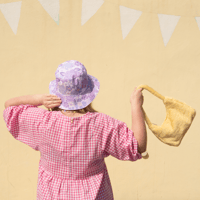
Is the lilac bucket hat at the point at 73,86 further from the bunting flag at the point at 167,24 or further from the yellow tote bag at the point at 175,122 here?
the bunting flag at the point at 167,24

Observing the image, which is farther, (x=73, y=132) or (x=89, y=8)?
(x=89, y=8)

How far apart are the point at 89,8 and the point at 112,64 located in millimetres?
440

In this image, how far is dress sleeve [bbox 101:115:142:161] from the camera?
0.91m

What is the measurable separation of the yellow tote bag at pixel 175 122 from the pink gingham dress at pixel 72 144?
0.47 feet

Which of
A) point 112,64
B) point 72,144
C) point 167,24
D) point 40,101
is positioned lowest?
point 72,144

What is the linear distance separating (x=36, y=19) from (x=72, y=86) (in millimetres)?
1047

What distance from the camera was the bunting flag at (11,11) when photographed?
1711 mm

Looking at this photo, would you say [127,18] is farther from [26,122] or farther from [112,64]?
[26,122]

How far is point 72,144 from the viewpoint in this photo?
910 mm

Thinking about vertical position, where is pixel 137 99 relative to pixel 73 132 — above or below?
above

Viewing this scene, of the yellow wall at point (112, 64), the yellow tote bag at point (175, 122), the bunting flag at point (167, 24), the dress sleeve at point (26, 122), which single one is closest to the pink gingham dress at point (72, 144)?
the dress sleeve at point (26, 122)

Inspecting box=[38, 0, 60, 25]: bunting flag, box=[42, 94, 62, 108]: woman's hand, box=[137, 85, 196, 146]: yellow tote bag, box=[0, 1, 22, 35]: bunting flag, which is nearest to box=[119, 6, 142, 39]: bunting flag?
box=[38, 0, 60, 25]: bunting flag

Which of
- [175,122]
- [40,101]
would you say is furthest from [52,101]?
[175,122]

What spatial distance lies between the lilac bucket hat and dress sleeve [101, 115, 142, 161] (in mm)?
128
